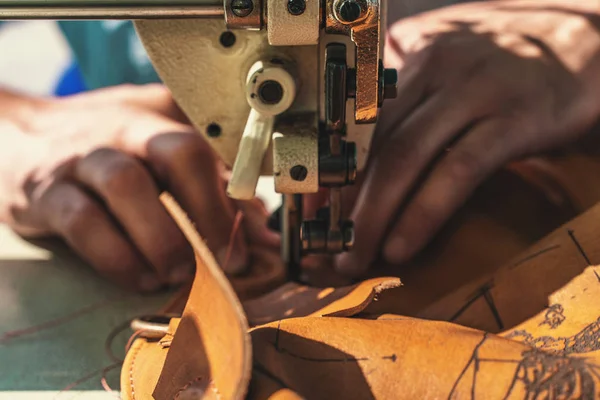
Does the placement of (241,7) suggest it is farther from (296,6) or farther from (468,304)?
(468,304)

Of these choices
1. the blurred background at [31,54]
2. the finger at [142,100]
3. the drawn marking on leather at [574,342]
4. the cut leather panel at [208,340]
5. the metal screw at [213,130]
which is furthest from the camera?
the blurred background at [31,54]

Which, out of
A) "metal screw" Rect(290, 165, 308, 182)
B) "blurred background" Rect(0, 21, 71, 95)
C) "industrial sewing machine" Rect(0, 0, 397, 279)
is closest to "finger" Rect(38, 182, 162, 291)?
"industrial sewing machine" Rect(0, 0, 397, 279)

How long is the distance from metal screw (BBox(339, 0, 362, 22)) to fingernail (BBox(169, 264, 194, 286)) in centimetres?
46

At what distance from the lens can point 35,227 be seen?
1076 millimetres

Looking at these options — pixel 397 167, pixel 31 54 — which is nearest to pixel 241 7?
pixel 397 167

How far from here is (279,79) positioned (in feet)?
2.36

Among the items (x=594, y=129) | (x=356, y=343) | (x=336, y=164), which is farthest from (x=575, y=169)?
(x=356, y=343)

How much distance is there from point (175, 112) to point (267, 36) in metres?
0.63

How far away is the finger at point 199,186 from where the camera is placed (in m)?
0.98

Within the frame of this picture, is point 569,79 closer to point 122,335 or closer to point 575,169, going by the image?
point 575,169

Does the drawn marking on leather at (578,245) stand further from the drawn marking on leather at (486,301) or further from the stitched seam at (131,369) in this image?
the stitched seam at (131,369)

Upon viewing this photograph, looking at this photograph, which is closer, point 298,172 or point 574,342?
point 574,342

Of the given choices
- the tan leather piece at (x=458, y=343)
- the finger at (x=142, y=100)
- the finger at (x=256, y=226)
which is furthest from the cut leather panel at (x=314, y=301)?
the finger at (x=142, y=100)

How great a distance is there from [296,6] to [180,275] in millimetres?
450
